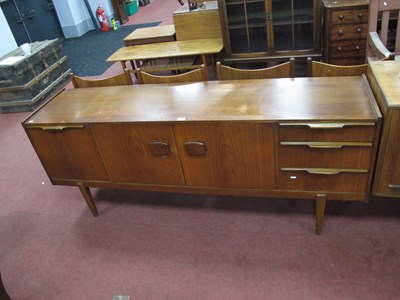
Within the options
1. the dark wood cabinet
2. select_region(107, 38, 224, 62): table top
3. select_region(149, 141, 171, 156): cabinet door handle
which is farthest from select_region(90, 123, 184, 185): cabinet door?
the dark wood cabinet

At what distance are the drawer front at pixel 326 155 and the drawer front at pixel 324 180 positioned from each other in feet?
0.09

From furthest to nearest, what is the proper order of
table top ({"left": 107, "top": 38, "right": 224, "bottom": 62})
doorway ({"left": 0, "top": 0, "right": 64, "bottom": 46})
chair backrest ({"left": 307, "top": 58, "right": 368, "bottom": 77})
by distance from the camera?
doorway ({"left": 0, "top": 0, "right": 64, "bottom": 46}) < table top ({"left": 107, "top": 38, "right": 224, "bottom": 62}) < chair backrest ({"left": 307, "top": 58, "right": 368, "bottom": 77})

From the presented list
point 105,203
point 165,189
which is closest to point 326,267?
point 165,189

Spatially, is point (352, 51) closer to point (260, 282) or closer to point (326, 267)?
point (326, 267)

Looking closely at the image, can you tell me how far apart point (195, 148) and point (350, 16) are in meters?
2.00

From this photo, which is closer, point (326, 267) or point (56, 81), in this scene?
point (326, 267)

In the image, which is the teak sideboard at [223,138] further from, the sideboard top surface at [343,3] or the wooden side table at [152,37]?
the wooden side table at [152,37]

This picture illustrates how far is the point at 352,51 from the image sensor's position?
2889 millimetres

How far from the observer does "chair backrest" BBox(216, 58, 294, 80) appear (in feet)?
6.01

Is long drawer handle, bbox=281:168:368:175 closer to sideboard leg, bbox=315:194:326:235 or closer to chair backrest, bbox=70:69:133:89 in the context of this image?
sideboard leg, bbox=315:194:326:235

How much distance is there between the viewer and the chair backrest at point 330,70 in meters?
1.71

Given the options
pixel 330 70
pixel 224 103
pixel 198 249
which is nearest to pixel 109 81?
pixel 224 103

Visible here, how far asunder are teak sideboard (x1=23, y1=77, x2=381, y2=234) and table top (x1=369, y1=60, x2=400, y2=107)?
7cm

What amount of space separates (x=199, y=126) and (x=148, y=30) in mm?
2822
